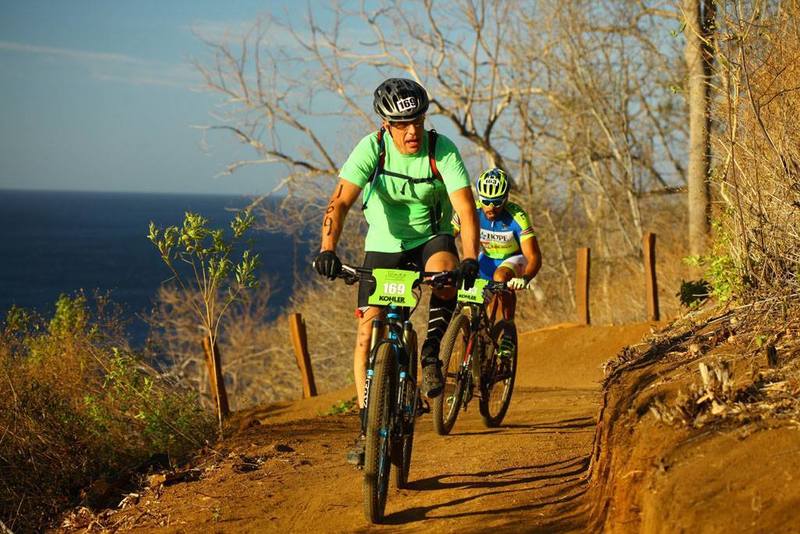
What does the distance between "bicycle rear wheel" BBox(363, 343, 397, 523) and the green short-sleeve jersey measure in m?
0.94

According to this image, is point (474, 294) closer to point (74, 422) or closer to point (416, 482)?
point (416, 482)

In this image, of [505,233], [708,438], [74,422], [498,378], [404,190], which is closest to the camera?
[708,438]

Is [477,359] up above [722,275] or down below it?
below

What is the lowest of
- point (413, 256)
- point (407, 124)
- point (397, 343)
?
point (397, 343)

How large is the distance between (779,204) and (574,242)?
22665 mm

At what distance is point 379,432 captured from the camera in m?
5.18

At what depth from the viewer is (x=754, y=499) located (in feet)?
11.9

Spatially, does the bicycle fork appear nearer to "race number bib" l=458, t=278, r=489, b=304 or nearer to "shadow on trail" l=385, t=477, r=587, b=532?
"shadow on trail" l=385, t=477, r=587, b=532

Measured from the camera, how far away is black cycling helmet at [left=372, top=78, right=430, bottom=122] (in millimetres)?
5641

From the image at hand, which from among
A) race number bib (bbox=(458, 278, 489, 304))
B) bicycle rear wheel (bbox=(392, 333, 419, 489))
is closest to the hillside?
bicycle rear wheel (bbox=(392, 333, 419, 489))

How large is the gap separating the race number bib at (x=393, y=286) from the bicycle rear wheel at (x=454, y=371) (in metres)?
1.96

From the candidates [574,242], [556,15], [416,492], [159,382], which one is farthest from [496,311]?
[574,242]

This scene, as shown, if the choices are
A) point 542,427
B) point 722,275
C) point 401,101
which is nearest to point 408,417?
point 401,101

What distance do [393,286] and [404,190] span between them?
33.0 inches
